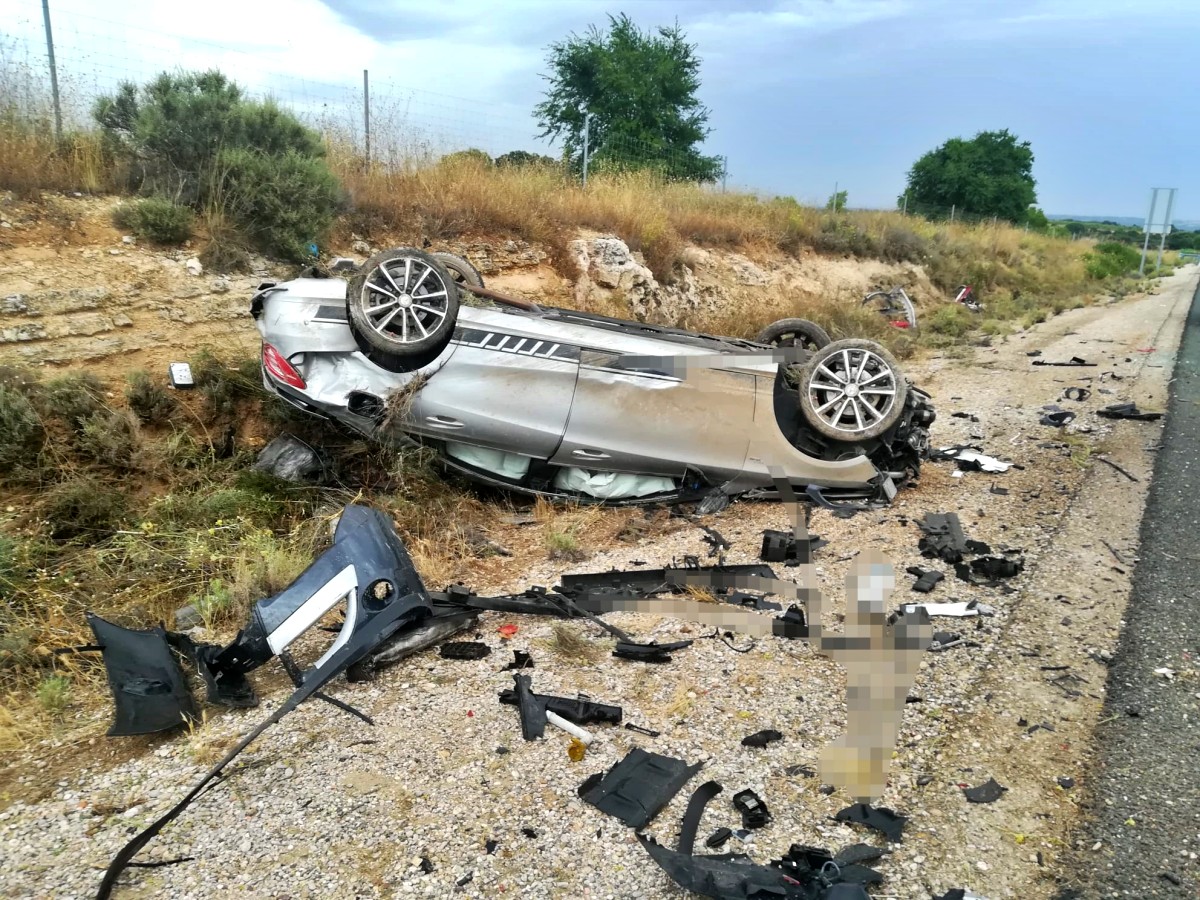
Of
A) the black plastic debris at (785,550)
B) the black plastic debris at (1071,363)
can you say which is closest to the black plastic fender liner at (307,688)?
the black plastic debris at (785,550)

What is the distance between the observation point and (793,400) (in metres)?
5.82

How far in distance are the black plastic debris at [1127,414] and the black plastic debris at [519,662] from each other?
25.6 ft

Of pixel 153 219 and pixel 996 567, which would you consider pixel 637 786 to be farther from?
pixel 153 219

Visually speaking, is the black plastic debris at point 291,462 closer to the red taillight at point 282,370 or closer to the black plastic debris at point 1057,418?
the red taillight at point 282,370

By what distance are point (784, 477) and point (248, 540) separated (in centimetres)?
380

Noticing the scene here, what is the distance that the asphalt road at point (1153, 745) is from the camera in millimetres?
2545

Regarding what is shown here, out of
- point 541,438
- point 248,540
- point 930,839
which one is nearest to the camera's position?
point 930,839

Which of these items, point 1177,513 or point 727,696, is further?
point 1177,513

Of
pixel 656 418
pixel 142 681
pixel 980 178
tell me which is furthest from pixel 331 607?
pixel 980 178

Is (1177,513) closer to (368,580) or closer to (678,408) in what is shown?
(678,408)

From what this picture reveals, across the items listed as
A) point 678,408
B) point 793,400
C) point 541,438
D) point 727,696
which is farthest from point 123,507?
point 793,400

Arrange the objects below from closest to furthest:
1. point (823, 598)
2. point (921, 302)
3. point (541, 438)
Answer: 1. point (823, 598)
2. point (541, 438)
3. point (921, 302)

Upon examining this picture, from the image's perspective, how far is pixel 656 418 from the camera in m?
5.46

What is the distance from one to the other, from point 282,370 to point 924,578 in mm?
4423
